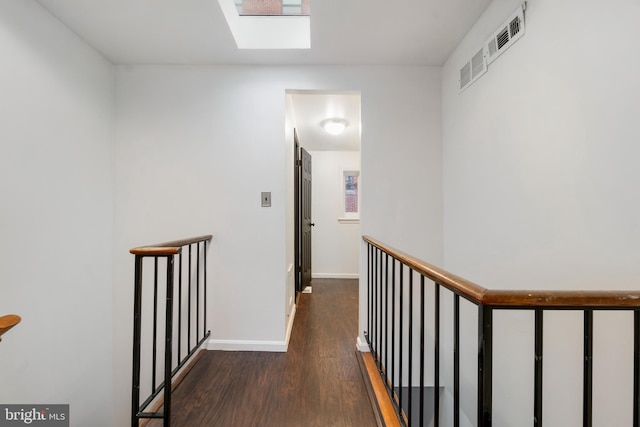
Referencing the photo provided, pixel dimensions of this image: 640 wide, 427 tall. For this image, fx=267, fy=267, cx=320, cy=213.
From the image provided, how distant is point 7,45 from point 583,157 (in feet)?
9.41

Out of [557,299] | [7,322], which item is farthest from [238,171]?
[557,299]

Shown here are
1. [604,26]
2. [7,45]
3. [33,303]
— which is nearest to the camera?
[604,26]

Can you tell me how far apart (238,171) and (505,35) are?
1.98 metres

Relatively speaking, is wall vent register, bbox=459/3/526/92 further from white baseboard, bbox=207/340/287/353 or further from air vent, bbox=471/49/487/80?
white baseboard, bbox=207/340/287/353

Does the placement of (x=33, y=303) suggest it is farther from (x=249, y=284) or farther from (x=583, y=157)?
(x=583, y=157)

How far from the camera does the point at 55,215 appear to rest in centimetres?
175

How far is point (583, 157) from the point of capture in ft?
3.42

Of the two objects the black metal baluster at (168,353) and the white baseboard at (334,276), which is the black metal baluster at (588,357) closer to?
the black metal baluster at (168,353)

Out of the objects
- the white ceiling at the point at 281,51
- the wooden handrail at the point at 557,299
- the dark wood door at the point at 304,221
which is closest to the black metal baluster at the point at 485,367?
the wooden handrail at the point at 557,299

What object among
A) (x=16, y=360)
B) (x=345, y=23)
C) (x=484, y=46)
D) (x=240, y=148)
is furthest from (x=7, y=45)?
(x=484, y=46)

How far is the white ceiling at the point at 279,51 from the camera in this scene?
5.33ft

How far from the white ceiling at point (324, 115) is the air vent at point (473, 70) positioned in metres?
0.81

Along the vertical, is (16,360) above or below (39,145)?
below

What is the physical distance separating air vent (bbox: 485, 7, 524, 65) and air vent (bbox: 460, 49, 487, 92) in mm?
64
